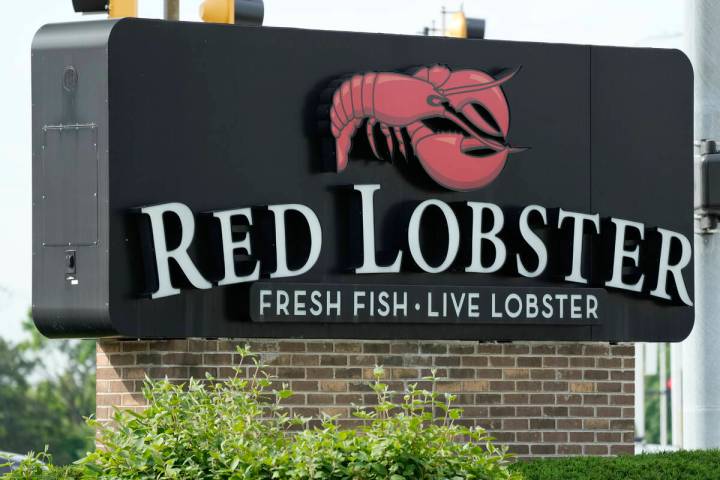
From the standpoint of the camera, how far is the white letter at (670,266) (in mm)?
12656

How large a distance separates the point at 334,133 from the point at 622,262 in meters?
2.80

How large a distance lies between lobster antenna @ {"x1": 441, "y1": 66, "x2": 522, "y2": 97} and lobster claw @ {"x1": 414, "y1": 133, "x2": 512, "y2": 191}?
1.21 feet

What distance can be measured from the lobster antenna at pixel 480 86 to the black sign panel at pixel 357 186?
2 centimetres

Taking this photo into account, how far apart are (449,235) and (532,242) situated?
0.75 m

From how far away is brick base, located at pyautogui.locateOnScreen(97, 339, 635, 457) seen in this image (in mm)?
11781

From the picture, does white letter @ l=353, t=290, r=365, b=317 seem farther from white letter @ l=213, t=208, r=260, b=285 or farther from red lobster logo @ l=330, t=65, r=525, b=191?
red lobster logo @ l=330, t=65, r=525, b=191

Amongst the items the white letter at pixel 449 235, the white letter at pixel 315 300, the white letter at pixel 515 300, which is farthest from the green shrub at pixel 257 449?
the white letter at pixel 515 300

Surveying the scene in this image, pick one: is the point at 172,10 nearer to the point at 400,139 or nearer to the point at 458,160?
the point at 400,139

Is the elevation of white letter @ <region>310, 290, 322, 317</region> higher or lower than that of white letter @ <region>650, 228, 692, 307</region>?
lower

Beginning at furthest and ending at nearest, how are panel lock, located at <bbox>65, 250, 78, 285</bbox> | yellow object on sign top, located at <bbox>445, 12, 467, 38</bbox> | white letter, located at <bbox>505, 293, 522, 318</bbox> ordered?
yellow object on sign top, located at <bbox>445, 12, 467, 38</bbox> < white letter, located at <bbox>505, 293, 522, 318</bbox> < panel lock, located at <bbox>65, 250, 78, 285</bbox>

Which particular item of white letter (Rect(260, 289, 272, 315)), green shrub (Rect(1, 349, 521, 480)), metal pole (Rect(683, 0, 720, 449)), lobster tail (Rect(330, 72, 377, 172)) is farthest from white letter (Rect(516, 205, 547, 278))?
green shrub (Rect(1, 349, 521, 480))

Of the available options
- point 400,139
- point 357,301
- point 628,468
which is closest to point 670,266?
point 628,468

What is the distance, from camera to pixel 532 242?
12.3m

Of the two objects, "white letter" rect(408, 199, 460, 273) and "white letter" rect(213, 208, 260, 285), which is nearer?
"white letter" rect(213, 208, 260, 285)
